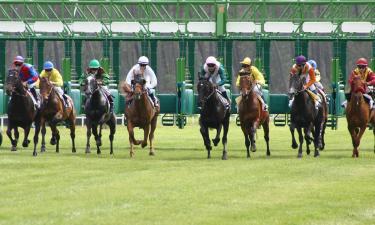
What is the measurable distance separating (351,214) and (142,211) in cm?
224

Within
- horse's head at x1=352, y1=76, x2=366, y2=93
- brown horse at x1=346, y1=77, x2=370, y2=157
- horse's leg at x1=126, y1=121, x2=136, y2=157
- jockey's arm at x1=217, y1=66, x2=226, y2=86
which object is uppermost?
jockey's arm at x1=217, y1=66, x2=226, y2=86

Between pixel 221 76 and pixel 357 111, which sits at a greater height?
pixel 221 76

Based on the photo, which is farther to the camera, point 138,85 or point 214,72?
point 138,85

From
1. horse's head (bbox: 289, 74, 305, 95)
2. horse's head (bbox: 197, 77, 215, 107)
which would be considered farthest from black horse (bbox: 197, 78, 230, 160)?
horse's head (bbox: 289, 74, 305, 95)

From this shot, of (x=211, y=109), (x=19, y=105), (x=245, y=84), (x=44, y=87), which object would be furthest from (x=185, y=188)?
(x=44, y=87)

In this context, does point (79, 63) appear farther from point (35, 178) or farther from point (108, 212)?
point (108, 212)

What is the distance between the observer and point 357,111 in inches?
966

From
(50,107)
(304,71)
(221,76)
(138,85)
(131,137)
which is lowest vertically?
(131,137)

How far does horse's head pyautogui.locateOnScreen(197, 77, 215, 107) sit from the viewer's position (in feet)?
76.5

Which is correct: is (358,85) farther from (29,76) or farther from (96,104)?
(29,76)

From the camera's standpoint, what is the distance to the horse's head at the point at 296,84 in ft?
78.6

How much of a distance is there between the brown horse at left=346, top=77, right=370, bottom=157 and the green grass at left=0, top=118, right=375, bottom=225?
579mm

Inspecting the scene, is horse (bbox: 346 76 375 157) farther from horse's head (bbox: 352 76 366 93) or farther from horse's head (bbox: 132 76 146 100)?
horse's head (bbox: 132 76 146 100)

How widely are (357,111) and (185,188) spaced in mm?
8884
